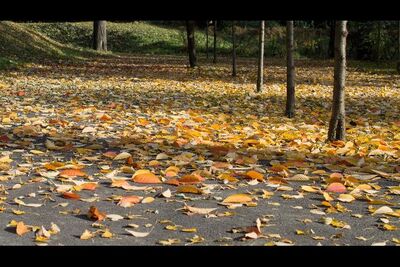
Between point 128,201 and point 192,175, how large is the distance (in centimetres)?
77

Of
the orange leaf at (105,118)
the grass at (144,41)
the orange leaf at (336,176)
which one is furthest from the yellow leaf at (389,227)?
the grass at (144,41)

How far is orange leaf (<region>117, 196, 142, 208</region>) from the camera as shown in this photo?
3.64 m

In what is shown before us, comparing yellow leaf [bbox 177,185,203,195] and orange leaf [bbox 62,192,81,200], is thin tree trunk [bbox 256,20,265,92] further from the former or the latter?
orange leaf [bbox 62,192,81,200]

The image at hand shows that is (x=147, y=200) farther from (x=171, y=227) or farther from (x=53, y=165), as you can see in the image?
(x=53, y=165)

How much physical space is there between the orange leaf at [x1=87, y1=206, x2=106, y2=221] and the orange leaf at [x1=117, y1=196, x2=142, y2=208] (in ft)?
0.97

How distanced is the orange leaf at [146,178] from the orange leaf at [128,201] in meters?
0.49

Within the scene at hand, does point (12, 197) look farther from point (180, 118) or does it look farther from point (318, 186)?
point (180, 118)

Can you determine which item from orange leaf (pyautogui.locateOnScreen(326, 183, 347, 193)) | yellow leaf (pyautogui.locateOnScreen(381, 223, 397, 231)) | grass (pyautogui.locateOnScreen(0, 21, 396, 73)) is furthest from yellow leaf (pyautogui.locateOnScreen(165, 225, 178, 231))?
grass (pyautogui.locateOnScreen(0, 21, 396, 73))

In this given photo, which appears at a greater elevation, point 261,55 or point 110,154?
point 261,55

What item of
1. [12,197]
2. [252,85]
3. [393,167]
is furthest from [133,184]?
[252,85]

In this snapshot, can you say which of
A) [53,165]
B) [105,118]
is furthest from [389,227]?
[105,118]

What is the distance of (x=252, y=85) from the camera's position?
577 inches

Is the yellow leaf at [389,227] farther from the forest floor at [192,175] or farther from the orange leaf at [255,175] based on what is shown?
the orange leaf at [255,175]

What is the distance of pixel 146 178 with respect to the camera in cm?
429
